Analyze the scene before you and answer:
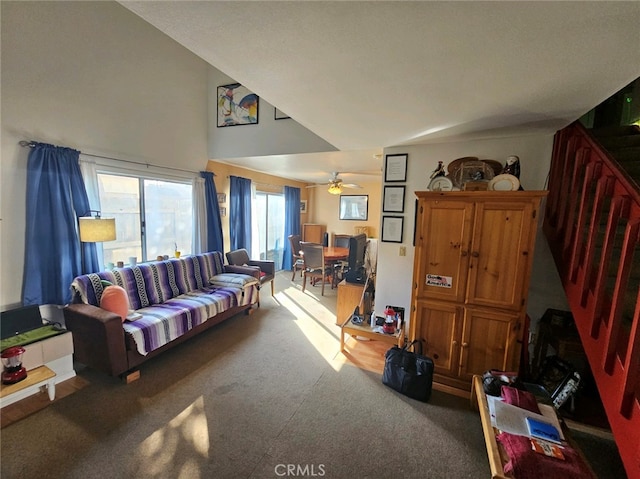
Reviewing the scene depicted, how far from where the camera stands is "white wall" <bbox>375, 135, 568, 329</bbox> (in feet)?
8.21

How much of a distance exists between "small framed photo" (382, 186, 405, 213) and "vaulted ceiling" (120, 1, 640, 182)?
110 cm

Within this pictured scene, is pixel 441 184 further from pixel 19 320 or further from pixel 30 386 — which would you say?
pixel 19 320

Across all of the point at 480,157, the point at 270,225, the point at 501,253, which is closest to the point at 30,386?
the point at 501,253

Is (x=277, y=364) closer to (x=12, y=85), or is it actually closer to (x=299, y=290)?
(x=299, y=290)

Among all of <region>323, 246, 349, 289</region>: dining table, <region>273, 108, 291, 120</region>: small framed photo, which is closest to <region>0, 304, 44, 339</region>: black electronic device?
<region>273, 108, 291, 120</region>: small framed photo

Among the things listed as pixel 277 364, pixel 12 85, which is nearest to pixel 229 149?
pixel 12 85

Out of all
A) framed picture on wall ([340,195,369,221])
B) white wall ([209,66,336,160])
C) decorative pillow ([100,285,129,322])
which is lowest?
decorative pillow ([100,285,129,322])

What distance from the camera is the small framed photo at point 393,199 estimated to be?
3.05m

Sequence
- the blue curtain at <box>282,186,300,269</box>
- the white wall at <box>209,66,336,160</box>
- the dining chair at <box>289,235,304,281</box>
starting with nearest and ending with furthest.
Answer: the white wall at <box>209,66,336,160</box>, the dining chair at <box>289,235,304,281</box>, the blue curtain at <box>282,186,300,269</box>

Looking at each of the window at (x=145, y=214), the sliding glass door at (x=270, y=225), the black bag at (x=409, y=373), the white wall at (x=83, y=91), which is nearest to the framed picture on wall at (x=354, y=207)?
the sliding glass door at (x=270, y=225)

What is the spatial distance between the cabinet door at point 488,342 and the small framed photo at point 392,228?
114 centimetres

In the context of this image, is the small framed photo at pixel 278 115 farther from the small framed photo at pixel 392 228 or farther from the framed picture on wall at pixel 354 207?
the framed picture on wall at pixel 354 207

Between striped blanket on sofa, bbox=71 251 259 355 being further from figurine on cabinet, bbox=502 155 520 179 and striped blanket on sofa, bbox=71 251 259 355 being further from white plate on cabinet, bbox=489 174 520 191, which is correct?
figurine on cabinet, bbox=502 155 520 179

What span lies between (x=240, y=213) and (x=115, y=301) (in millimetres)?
2680
